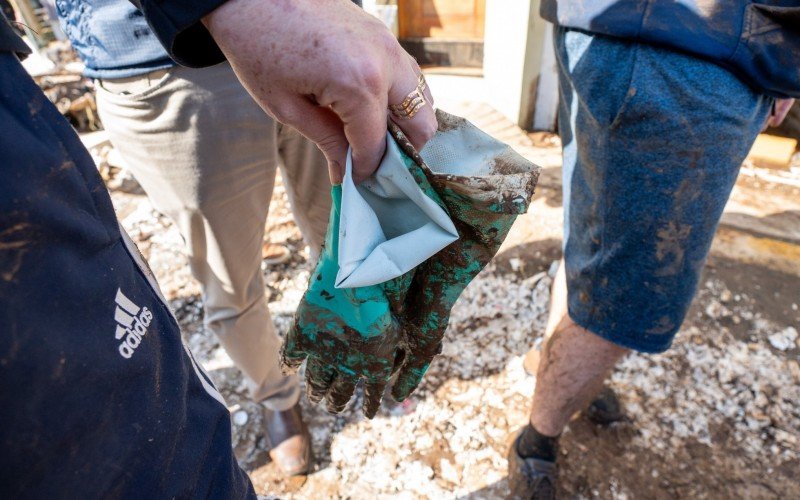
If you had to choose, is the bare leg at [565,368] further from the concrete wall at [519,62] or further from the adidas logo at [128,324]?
the concrete wall at [519,62]

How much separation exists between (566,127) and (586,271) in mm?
586

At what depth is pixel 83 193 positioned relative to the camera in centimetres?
69

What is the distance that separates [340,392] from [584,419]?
59.6 inches

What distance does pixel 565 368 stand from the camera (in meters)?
1.74

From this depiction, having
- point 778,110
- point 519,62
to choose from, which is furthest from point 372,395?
point 519,62

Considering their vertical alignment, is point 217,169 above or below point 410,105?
below

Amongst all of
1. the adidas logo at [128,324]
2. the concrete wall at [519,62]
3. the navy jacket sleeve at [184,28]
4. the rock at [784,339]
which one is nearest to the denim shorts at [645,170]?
the navy jacket sleeve at [184,28]

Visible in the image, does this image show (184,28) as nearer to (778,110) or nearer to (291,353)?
(291,353)

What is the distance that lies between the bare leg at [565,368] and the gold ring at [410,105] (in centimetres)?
115

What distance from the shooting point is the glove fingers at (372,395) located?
Answer: 4.00ft

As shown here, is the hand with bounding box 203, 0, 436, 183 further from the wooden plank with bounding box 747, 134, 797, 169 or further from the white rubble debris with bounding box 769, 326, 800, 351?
the wooden plank with bounding box 747, 134, 797, 169

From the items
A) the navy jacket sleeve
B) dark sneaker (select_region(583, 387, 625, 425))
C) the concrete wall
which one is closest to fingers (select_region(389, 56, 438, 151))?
the navy jacket sleeve

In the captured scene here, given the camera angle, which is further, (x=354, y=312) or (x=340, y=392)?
(x=340, y=392)

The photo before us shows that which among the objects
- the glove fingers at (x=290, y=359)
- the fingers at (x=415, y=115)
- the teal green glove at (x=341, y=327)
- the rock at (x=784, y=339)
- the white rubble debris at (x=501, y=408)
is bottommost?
the white rubble debris at (x=501, y=408)
